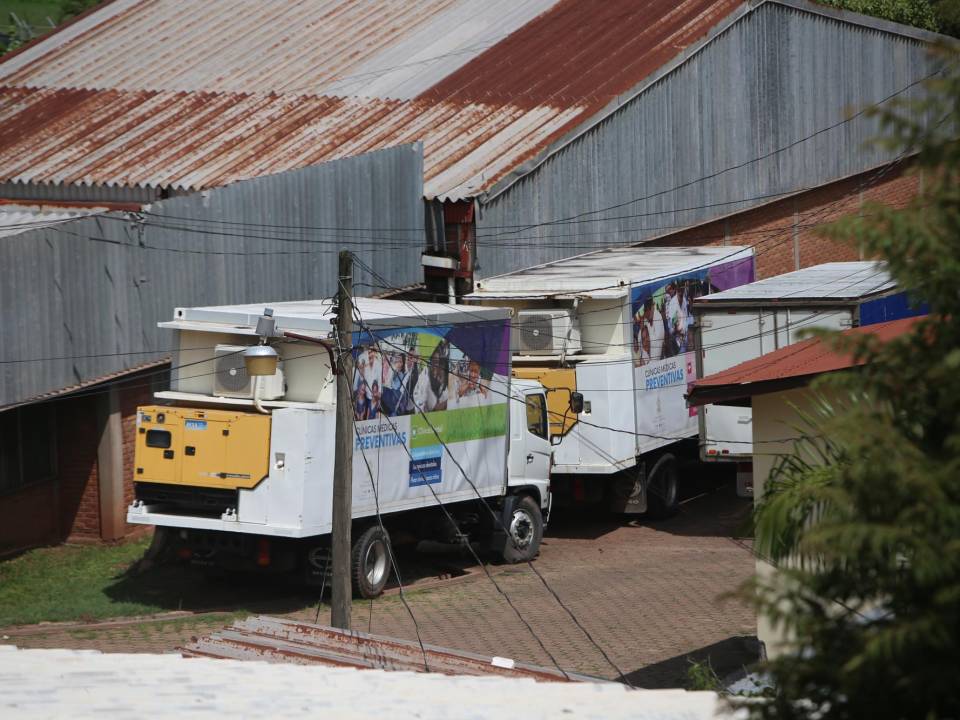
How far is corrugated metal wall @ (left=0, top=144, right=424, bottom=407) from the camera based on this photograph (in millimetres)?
18641

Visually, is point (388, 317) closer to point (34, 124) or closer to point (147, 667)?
point (147, 667)

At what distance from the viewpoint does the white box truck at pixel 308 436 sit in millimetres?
16469

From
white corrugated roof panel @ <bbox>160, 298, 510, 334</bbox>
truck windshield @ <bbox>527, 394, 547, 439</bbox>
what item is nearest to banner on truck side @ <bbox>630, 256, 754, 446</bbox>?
truck windshield @ <bbox>527, 394, 547, 439</bbox>

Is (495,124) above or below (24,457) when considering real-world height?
above

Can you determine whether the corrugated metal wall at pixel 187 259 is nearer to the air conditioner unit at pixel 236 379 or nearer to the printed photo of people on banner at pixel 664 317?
the air conditioner unit at pixel 236 379

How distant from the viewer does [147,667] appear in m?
8.90

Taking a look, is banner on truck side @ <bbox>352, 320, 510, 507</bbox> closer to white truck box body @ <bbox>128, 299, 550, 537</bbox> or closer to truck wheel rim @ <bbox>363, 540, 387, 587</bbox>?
white truck box body @ <bbox>128, 299, 550, 537</bbox>

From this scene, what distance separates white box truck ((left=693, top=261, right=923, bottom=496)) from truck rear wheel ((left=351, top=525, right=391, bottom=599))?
5431mm

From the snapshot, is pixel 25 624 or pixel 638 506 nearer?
pixel 25 624

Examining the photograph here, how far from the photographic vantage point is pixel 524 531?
20469 millimetres

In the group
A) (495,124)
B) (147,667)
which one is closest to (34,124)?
(495,124)

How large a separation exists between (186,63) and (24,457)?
15.4 meters

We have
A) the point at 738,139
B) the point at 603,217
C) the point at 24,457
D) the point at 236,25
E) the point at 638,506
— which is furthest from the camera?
the point at 236,25

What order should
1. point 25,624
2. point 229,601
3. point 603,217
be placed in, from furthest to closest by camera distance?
point 603,217 → point 229,601 → point 25,624
